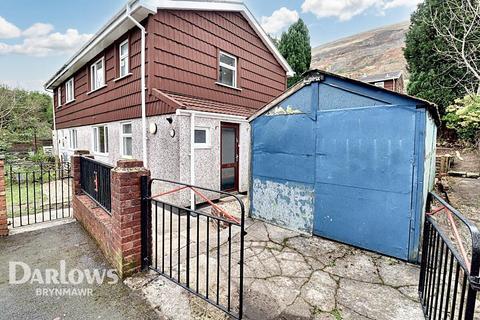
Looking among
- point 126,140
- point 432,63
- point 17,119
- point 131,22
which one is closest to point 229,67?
point 131,22

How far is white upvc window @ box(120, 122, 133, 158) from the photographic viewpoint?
760cm

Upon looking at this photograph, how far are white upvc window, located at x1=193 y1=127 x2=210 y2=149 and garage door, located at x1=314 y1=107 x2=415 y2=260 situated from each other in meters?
3.11

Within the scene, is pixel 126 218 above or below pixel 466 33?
below

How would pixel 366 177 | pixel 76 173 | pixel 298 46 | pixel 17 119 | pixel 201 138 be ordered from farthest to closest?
pixel 17 119 < pixel 298 46 < pixel 201 138 < pixel 76 173 < pixel 366 177

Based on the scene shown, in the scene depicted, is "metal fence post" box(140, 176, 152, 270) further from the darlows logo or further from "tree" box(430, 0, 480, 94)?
"tree" box(430, 0, 480, 94)

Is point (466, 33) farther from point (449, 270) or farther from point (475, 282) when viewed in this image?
point (475, 282)

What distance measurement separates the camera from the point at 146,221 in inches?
117

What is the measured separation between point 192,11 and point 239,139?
4084 mm

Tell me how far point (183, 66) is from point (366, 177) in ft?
18.7

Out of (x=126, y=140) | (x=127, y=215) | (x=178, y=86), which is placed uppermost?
(x=178, y=86)

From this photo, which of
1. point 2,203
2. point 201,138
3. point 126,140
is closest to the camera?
point 2,203

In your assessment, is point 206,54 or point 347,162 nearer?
point 347,162

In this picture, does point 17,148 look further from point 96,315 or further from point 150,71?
point 96,315

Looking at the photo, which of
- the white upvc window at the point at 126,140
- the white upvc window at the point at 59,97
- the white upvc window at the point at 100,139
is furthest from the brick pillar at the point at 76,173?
the white upvc window at the point at 59,97
